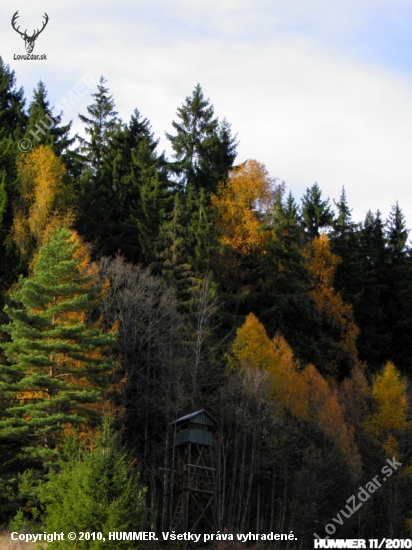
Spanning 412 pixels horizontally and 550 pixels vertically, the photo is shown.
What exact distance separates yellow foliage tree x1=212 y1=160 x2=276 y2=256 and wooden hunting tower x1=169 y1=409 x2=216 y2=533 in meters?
18.1

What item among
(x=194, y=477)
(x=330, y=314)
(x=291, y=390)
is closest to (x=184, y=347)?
(x=291, y=390)

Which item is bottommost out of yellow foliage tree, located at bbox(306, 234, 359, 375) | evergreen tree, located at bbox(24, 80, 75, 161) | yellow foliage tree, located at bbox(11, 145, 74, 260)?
yellow foliage tree, located at bbox(306, 234, 359, 375)

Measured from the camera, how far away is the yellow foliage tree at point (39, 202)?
144ft

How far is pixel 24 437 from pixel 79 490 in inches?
335

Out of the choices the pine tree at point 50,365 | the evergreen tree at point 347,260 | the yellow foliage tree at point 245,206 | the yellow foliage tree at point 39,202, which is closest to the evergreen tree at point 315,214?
the evergreen tree at point 347,260

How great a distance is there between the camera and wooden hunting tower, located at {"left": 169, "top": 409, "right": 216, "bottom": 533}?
32.4 m

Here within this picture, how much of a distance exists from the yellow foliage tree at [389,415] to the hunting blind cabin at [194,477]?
13.4m

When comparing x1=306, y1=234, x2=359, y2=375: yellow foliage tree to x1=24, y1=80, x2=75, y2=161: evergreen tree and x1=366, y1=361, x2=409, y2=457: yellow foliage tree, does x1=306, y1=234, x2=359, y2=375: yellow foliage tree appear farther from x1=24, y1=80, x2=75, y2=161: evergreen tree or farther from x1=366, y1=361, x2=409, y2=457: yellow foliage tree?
x1=24, y1=80, x2=75, y2=161: evergreen tree

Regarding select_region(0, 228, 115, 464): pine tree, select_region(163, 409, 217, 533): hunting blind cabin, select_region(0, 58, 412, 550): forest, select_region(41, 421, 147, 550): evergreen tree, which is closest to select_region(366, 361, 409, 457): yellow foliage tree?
select_region(0, 58, 412, 550): forest

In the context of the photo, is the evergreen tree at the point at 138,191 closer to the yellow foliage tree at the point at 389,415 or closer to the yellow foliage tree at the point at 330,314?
the yellow foliage tree at the point at 330,314

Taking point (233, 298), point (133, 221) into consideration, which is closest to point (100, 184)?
point (133, 221)

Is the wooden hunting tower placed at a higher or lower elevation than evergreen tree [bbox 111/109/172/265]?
lower

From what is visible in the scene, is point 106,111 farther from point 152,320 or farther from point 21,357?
point 21,357

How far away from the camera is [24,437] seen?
29234mm
